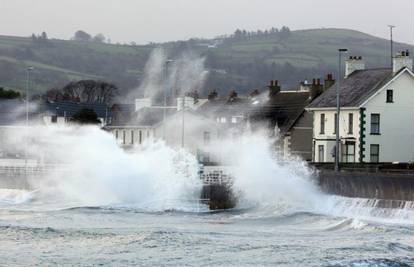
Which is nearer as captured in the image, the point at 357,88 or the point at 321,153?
the point at 357,88

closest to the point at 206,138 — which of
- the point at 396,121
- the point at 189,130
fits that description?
the point at 189,130

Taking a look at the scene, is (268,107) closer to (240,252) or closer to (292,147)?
(292,147)

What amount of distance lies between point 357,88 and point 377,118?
276cm

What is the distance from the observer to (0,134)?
332ft

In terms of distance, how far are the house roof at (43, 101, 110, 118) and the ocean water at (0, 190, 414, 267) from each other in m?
50.0

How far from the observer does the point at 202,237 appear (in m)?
44.1

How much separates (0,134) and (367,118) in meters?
Answer: 43.2

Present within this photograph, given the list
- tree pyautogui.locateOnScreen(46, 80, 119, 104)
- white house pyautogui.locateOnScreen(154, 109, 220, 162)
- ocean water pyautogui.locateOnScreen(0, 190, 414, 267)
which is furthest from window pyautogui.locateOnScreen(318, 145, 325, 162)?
tree pyautogui.locateOnScreen(46, 80, 119, 104)

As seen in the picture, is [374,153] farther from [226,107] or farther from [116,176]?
[226,107]

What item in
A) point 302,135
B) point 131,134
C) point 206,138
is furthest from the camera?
point 131,134

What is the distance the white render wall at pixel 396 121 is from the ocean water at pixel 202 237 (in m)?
11.3

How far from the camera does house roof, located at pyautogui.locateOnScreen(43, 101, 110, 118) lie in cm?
11001

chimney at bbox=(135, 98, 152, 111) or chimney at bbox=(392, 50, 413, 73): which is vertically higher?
chimney at bbox=(392, 50, 413, 73)

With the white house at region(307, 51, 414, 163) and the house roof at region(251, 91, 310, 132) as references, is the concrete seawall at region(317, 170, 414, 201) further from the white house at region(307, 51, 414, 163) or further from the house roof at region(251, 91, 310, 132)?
the house roof at region(251, 91, 310, 132)
